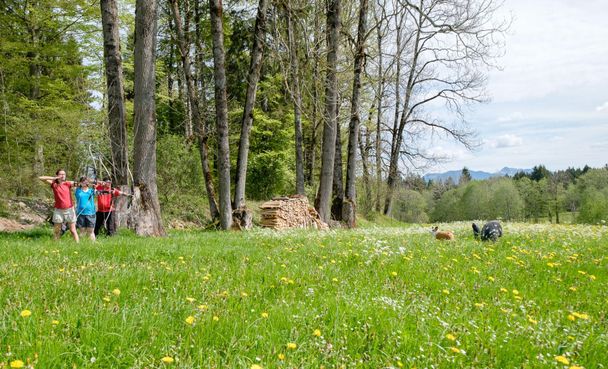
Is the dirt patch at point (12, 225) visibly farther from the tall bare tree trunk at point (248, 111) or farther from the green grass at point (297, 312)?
the green grass at point (297, 312)

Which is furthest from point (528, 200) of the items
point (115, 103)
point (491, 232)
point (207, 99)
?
point (115, 103)

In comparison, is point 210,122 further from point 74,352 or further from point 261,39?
point 74,352

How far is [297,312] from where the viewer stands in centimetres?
377

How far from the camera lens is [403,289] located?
4973 mm

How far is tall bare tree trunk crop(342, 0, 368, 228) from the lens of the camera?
1730 centimetres

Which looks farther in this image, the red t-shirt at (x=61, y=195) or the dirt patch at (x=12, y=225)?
the dirt patch at (x=12, y=225)

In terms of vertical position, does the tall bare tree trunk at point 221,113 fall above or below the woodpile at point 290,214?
above

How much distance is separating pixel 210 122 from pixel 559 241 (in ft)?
81.3

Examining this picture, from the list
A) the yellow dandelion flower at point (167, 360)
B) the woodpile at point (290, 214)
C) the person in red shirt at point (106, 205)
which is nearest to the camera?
the yellow dandelion flower at point (167, 360)

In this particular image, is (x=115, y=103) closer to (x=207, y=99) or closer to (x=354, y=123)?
(x=354, y=123)

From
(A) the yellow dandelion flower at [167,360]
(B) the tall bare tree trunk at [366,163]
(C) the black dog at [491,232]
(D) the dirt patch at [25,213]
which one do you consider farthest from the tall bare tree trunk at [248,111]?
(B) the tall bare tree trunk at [366,163]

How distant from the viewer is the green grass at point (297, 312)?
283cm

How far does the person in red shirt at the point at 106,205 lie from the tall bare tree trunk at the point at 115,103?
6.1 inches

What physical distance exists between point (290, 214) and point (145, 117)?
7.25 m
